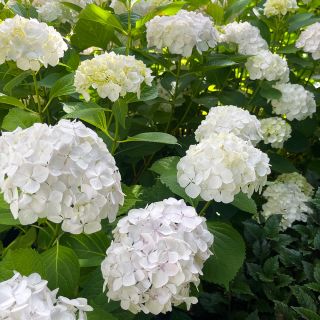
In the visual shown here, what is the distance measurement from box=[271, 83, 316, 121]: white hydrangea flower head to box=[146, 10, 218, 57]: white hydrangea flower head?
381 mm

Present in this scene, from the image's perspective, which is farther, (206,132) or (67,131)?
(206,132)

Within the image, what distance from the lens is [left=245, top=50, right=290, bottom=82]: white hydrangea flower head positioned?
201cm

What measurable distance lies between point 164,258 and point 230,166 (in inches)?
11.8

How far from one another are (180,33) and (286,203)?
2.27 feet

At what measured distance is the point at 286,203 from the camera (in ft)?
6.20

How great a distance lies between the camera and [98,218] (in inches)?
41.3

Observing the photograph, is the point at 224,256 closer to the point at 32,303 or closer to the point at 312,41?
the point at 32,303

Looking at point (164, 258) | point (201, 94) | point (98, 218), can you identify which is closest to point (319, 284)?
point (164, 258)

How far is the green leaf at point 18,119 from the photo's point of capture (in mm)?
1490

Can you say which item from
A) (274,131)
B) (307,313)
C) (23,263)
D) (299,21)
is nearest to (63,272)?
(23,263)

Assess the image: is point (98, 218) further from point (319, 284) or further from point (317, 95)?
point (317, 95)

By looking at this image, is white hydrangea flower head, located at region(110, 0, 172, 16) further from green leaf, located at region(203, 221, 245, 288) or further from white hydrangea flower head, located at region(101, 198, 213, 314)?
white hydrangea flower head, located at region(101, 198, 213, 314)

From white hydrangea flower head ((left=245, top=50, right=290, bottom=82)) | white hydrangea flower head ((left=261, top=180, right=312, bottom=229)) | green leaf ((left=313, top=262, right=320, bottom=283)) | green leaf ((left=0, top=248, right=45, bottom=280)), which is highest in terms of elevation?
green leaf ((left=0, top=248, right=45, bottom=280))

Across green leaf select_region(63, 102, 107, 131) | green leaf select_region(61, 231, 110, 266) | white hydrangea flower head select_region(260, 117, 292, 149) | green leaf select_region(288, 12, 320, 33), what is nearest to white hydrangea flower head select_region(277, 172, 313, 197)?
white hydrangea flower head select_region(260, 117, 292, 149)
